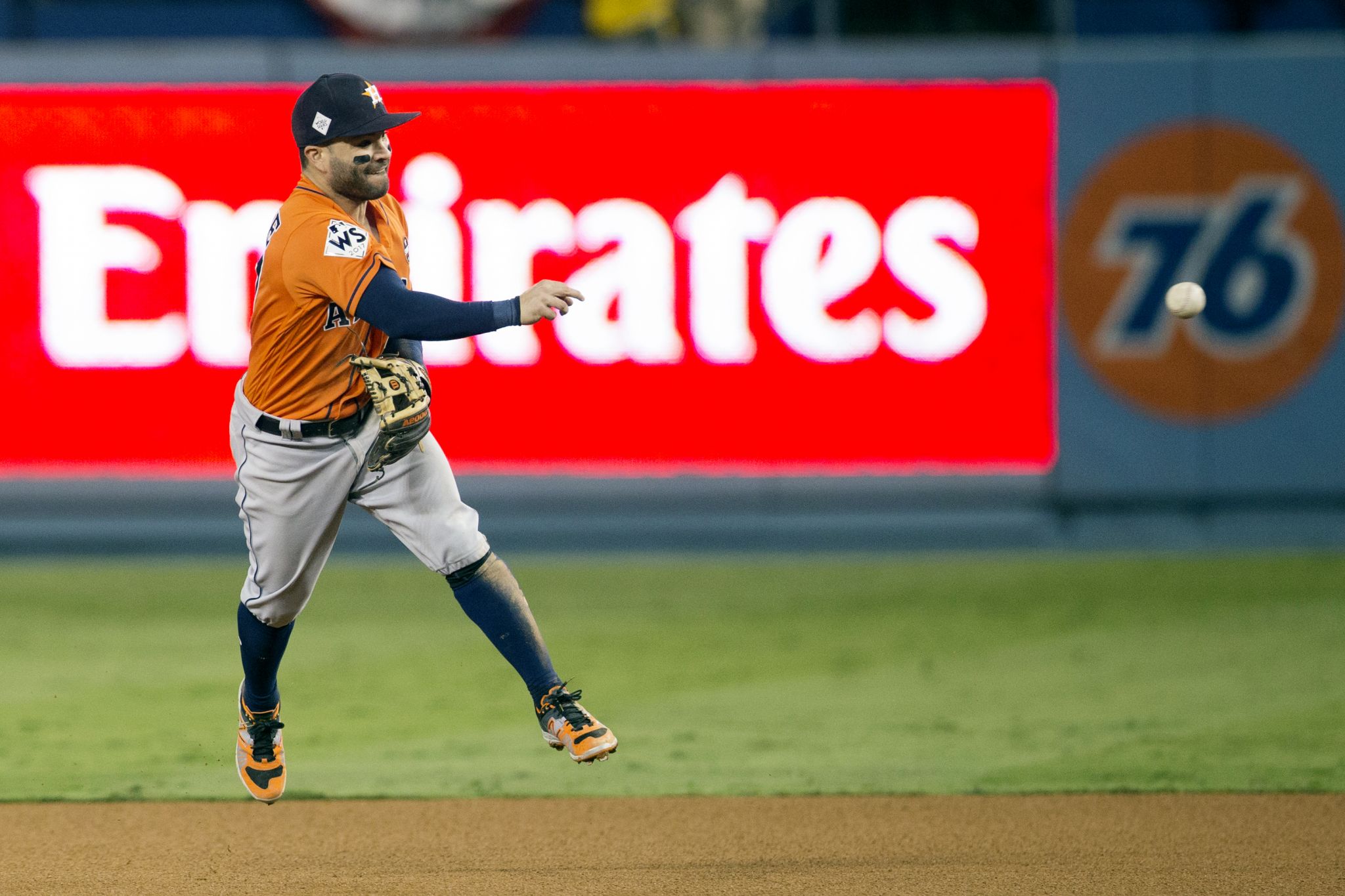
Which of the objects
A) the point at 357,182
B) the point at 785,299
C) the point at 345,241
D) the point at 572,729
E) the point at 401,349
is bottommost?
the point at 572,729

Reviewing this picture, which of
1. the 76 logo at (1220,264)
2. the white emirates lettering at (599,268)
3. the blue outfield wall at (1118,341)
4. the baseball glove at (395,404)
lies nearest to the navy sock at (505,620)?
the baseball glove at (395,404)

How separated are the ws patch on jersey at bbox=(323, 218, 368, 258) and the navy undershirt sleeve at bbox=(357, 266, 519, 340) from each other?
0.09 meters

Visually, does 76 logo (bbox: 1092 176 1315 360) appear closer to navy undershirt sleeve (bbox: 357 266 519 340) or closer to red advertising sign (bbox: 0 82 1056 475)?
red advertising sign (bbox: 0 82 1056 475)

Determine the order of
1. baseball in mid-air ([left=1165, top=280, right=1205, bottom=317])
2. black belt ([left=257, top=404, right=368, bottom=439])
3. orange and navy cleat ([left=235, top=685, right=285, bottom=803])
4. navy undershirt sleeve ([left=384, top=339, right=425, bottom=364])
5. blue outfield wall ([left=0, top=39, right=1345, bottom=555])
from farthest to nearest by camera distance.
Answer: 1. blue outfield wall ([left=0, top=39, right=1345, bottom=555])
2. baseball in mid-air ([left=1165, top=280, right=1205, bottom=317])
3. orange and navy cleat ([left=235, top=685, right=285, bottom=803])
4. navy undershirt sleeve ([left=384, top=339, right=425, bottom=364])
5. black belt ([left=257, top=404, right=368, bottom=439])

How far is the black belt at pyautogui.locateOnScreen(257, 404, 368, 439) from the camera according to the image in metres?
4.78

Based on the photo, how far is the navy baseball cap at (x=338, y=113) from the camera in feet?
15.0

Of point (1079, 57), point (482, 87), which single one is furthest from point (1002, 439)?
point (482, 87)

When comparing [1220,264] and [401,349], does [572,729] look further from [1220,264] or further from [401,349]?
[1220,264]

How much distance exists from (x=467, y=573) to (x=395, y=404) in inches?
18.5

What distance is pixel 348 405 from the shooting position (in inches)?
188

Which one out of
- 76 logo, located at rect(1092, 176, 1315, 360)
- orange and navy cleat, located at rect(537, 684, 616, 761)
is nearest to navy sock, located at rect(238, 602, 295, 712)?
orange and navy cleat, located at rect(537, 684, 616, 761)

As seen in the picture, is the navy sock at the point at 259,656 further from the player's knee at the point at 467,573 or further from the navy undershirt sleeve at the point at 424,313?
the navy undershirt sleeve at the point at 424,313

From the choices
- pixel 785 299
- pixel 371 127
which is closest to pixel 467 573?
pixel 371 127

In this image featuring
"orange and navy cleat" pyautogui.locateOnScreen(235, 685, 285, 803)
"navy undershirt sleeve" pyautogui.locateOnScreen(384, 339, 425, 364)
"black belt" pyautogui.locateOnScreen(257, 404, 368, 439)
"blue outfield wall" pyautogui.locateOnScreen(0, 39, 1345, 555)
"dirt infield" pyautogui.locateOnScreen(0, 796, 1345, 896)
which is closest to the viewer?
"dirt infield" pyautogui.locateOnScreen(0, 796, 1345, 896)
